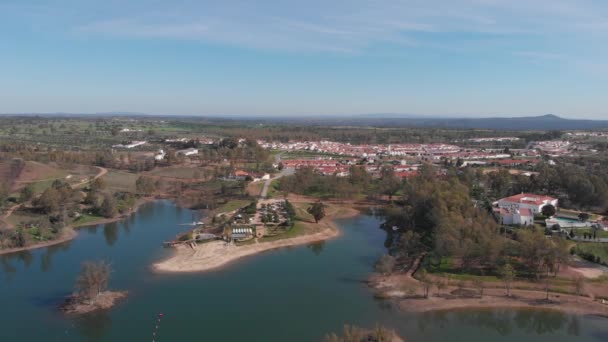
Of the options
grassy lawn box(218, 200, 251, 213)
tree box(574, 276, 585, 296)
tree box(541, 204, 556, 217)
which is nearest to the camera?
tree box(574, 276, 585, 296)

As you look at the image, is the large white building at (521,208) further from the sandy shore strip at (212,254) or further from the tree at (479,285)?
the sandy shore strip at (212,254)

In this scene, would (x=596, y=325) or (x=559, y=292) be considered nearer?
(x=596, y=325)

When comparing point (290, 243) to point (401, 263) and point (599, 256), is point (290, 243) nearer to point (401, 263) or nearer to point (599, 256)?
point (401, 263)

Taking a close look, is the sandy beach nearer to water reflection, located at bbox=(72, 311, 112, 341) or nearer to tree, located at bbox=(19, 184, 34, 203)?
water reflection, located at bbox=(72, 311, 112, 341)

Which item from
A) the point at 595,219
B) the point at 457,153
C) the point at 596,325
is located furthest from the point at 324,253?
the point at 457,153

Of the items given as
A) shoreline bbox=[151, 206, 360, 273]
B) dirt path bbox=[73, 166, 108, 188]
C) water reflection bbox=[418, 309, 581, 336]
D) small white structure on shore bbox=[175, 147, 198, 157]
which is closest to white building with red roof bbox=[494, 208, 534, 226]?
shoreline bbox=[151, 206, 360, 273]

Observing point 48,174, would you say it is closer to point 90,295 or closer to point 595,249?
point 90,295

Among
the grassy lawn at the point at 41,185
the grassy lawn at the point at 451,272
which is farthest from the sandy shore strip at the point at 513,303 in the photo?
the grassy lawn at the point at 41,185
